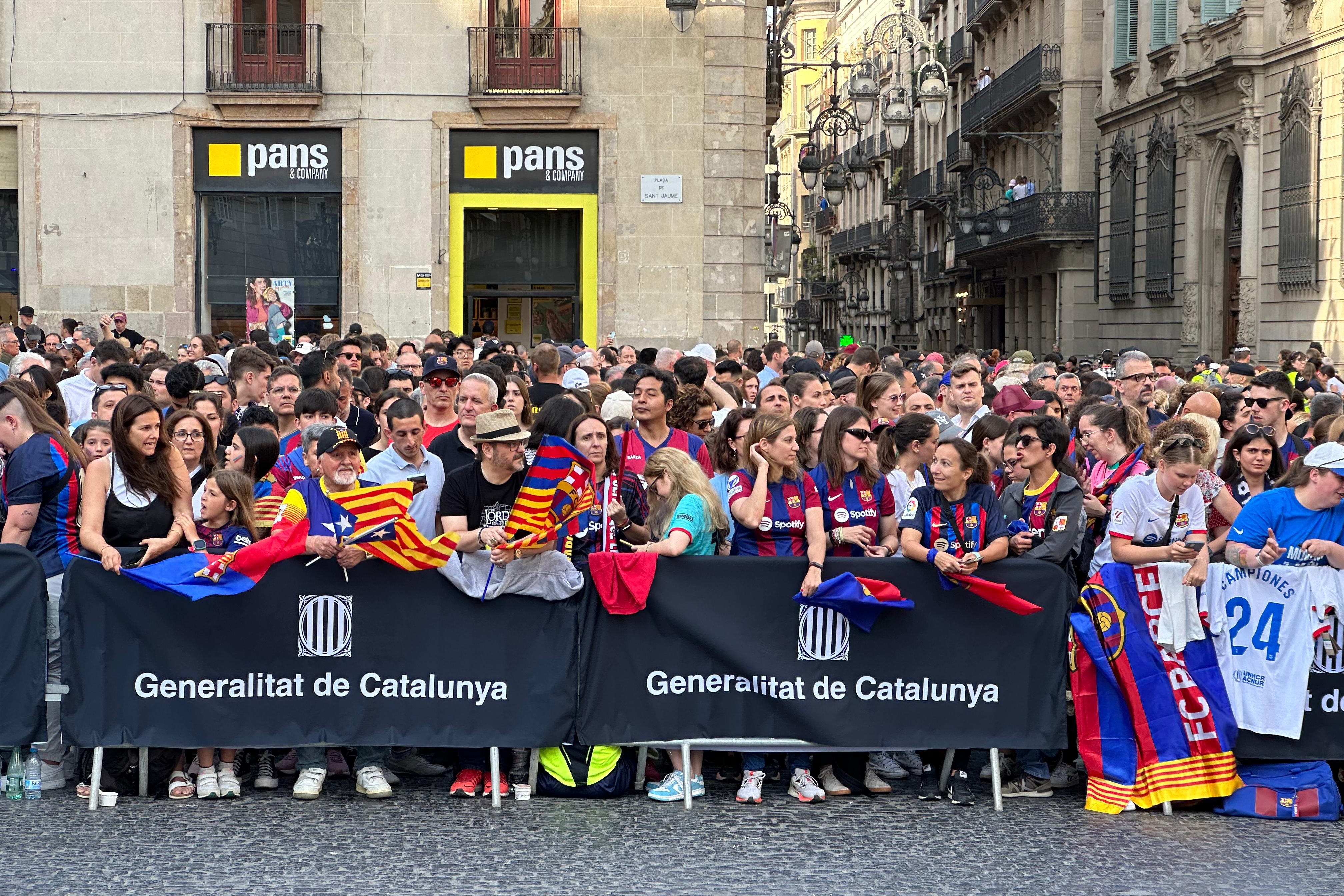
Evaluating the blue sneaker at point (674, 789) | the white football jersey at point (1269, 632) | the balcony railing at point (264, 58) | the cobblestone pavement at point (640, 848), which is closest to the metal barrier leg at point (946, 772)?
the cobblestone pavement at point (640, 848)

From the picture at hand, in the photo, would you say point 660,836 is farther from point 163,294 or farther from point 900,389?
point 163,294

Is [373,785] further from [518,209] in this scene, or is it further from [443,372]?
[518,209]

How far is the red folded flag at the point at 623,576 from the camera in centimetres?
748

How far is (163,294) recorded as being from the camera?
23.7 meters

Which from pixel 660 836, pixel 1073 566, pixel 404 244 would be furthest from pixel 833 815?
pixel 404 244

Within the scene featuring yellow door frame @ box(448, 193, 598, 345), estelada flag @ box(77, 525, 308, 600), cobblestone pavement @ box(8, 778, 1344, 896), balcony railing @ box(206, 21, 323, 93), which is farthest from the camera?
yellow door frame @ box(448, 193, 598, 345)

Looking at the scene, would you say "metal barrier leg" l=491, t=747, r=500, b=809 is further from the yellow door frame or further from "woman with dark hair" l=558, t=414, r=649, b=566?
the yellow door frame

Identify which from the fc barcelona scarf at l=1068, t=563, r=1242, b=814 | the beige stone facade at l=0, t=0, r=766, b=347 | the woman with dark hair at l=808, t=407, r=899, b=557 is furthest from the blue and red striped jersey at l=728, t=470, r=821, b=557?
the beige stone facade at l=0, t=0, r=766, b=347

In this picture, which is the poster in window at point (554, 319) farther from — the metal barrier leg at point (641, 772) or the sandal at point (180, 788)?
the sandal at point (180, 788)

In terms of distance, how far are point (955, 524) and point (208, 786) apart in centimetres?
362

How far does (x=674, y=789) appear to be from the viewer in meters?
7.59

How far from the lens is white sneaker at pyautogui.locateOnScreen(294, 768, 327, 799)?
7477 mm

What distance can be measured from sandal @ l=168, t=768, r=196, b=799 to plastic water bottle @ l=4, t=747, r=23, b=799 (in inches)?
12.5

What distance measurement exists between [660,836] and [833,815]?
2.82 feet
